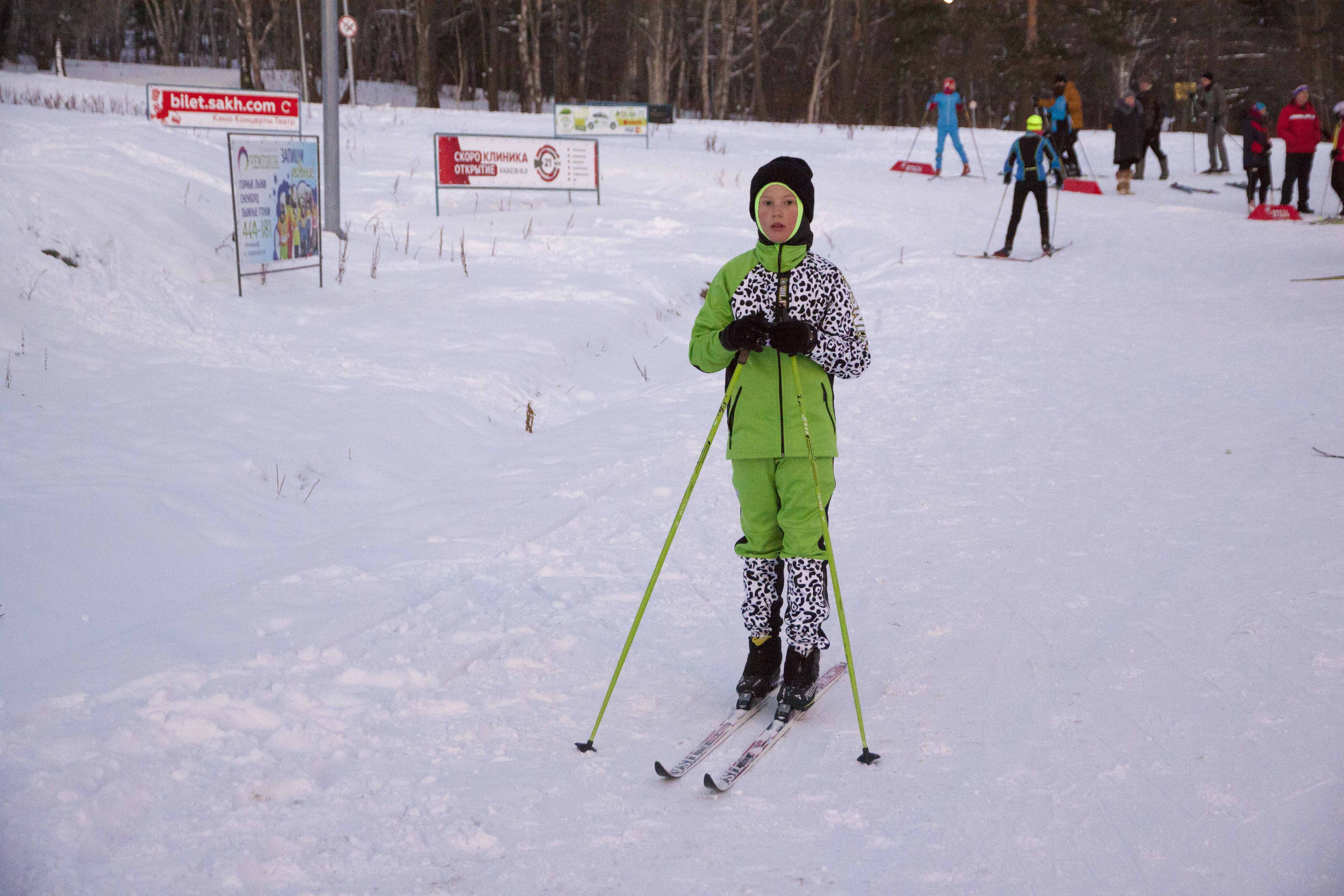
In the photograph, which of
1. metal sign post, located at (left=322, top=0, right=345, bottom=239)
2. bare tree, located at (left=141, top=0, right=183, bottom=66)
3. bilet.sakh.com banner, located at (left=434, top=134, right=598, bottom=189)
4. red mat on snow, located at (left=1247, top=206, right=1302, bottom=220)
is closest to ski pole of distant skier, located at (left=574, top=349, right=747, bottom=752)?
metal sign post, located at (left=322, top=0, right=345, bottom=239)

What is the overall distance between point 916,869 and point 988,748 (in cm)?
72

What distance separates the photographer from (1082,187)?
19391mm

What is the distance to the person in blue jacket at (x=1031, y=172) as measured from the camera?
42.5 feet

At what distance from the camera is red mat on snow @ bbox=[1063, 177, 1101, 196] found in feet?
63.0

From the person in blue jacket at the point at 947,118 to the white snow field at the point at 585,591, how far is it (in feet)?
35.0

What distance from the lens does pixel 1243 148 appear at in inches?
663

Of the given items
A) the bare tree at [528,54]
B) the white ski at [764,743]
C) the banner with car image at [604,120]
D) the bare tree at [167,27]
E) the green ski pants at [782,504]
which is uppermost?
the bare tree at [167,27]

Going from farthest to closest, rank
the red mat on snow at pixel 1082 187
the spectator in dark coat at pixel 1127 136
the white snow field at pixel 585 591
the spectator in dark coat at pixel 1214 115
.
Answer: the red mat on snow at pixel 1082 187 < the spectator in dark coat at pixel 1214 115 < the spectator in dark coat at pixel 1127 136 < the white snow field at pixel 585 591

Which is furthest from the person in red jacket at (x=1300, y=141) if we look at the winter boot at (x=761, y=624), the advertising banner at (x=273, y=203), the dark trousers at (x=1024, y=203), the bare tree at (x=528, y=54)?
the bare tree at (x=528, y=54)

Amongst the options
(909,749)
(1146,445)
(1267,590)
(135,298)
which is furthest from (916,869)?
(135,298)

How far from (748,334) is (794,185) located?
510 millimetres

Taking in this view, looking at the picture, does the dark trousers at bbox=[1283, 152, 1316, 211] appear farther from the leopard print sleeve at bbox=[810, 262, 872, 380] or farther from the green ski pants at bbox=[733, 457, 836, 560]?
the green ski pants at bbox=[733, 457, 836, 560]

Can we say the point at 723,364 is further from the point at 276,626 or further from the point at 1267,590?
the point at 1267,590

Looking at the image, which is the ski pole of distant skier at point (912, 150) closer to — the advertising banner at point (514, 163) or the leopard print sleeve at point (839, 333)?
the advertising banner at point (514, 163)
